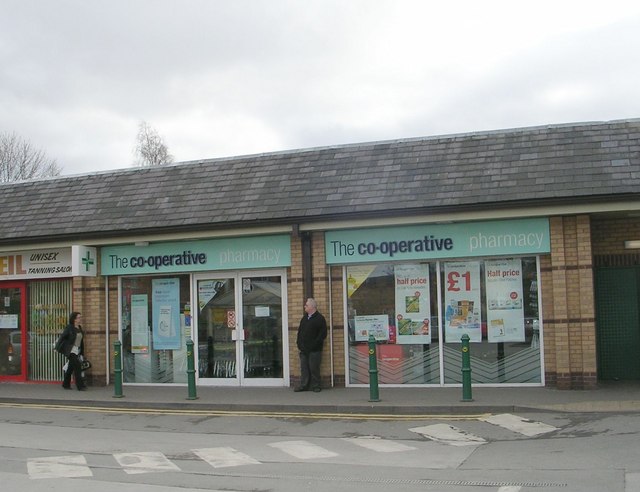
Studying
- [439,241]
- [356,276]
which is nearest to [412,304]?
[356,276]

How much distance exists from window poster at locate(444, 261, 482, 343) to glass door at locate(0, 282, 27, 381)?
9399 millimetres

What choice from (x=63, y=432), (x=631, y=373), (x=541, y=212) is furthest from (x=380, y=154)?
(x=63, y=432)

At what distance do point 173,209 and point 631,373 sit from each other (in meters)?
9.28

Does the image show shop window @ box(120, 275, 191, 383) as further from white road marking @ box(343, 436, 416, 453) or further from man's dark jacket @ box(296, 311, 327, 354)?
white road marking @ box(343, 436, 416, 453)

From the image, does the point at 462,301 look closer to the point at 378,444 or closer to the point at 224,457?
the point at 378,444

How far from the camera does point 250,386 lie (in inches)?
568

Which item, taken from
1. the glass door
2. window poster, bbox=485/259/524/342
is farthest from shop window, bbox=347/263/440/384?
the glass door

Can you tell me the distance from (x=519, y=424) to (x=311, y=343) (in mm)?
4310

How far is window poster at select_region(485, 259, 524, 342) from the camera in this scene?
13.1 meters

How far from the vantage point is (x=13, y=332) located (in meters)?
16.5

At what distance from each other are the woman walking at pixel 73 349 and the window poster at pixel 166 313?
59.6 inches

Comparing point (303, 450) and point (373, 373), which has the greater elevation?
point (373, 373)

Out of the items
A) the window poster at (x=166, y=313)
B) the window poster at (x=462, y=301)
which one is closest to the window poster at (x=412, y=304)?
the window poster at (x=462, y=301)

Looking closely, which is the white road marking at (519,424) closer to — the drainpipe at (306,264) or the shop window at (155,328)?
the drainpipe at (306,264)
